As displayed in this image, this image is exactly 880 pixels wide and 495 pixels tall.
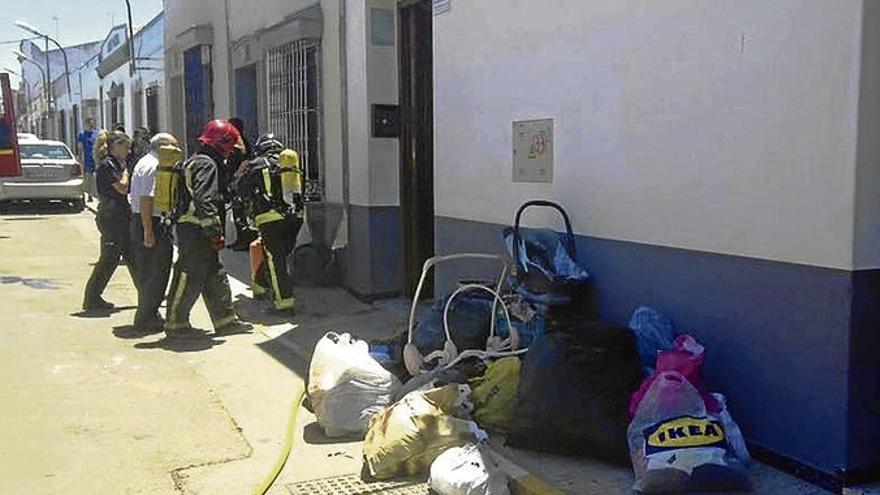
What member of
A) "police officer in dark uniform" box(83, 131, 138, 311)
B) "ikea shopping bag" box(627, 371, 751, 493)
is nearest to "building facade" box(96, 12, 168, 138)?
"police officer in dark uniform" box(83, 131, 138, 311)

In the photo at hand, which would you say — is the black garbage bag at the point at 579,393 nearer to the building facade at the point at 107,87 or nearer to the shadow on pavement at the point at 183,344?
the shadow on pavement at the point at 183,344

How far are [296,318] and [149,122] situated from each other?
595 inches

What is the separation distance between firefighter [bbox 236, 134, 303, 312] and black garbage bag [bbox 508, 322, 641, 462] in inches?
156

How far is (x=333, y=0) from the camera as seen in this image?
29.5ft

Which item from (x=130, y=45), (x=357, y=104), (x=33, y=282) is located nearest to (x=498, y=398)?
(x=357, y=104)

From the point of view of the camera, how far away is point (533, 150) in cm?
579

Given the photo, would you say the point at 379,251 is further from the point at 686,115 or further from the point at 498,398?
the point at 686,115

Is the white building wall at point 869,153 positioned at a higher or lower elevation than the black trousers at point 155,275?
higher

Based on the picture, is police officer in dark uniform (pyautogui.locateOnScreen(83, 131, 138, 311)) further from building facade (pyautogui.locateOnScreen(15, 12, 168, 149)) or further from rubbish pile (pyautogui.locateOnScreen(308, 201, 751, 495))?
building facade (pyautogui.locateOnScreen(15, 12, 168, 149))

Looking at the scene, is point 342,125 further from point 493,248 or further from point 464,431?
point 464,431

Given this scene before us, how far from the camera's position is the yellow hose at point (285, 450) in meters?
4.28

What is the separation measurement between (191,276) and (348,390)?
2.83m

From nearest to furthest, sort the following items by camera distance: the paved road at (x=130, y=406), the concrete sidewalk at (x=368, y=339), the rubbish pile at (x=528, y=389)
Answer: the rubbish pile at (x=528, y=389), the concrete sidewalk at (x=368, y=339), the paved road at (x=130, y=406)

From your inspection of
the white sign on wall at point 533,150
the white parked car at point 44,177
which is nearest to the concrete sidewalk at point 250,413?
the white sign on wall at point 533,150
